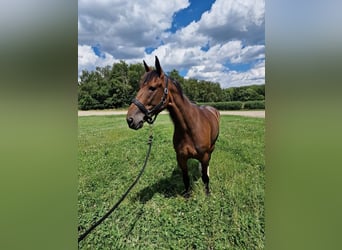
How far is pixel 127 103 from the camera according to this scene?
125cm

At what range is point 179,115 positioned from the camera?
4.19ft

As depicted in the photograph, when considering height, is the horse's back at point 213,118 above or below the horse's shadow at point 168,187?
above

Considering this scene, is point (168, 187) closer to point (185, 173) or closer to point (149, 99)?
point (185, 173)

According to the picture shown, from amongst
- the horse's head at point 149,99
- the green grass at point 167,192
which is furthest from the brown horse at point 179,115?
the green grass at point 167,192

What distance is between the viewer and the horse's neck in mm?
1253

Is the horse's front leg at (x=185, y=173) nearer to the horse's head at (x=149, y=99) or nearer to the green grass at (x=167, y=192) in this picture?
the green grass at (x=167, y=192)

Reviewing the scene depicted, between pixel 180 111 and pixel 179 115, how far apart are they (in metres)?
0.02

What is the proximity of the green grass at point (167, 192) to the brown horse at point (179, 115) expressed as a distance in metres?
0.13

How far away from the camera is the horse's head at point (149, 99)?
109 cm

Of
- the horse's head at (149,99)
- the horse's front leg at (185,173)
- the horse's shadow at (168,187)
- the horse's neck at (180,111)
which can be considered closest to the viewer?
the horse's head at (149,99)
